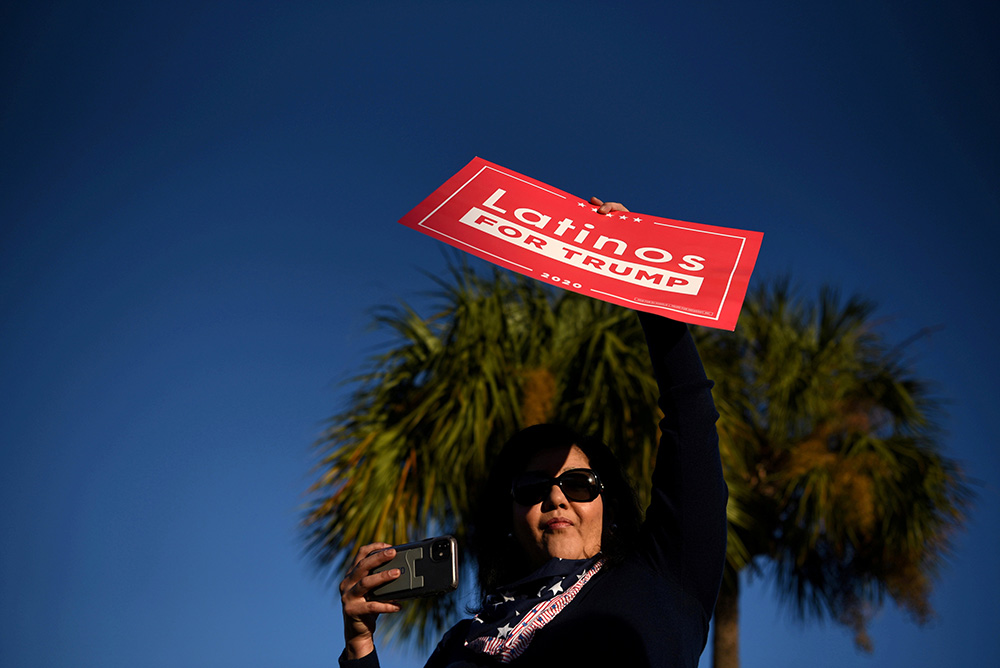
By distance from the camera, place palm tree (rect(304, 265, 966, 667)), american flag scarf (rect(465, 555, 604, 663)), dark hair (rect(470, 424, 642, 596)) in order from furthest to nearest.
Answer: palm tree (rect(304, 265, 966, 667))
dark hair (rect(470, 424, 642, 596))
american flag scarf (rect(465, 555, 604, 663))

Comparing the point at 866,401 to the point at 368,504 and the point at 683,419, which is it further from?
the point at 683,419

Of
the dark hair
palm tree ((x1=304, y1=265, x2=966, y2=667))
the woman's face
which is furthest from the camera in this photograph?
palm tree ((x1=304, y1=265, x2=966, y2=667))

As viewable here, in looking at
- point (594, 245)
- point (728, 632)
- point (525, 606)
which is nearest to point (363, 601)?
point (525, 606)

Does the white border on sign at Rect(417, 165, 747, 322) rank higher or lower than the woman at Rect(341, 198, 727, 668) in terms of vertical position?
higher

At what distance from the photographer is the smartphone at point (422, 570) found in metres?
1.62

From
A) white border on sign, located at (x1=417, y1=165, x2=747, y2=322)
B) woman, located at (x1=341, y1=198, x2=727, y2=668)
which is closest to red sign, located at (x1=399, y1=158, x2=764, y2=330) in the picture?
white border on sign, located at (x1=417, y1=165, x2=747, y2=322)

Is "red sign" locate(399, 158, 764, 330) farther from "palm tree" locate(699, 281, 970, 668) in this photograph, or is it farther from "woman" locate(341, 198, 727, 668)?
"palm tree" locate(699, 281, 970, 668)

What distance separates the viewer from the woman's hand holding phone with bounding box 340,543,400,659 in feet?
5.58

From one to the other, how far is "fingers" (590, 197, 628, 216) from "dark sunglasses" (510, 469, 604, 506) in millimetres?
691

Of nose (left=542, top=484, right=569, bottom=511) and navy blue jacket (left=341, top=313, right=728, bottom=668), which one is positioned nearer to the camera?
navy blue jacket (left=341, top=313, right=728, bottom=668)

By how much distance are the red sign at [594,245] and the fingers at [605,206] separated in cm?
1

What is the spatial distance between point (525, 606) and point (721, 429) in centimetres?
382

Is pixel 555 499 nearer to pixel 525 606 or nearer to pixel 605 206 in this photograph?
pixel 525 606

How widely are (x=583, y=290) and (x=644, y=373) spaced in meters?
3.50
